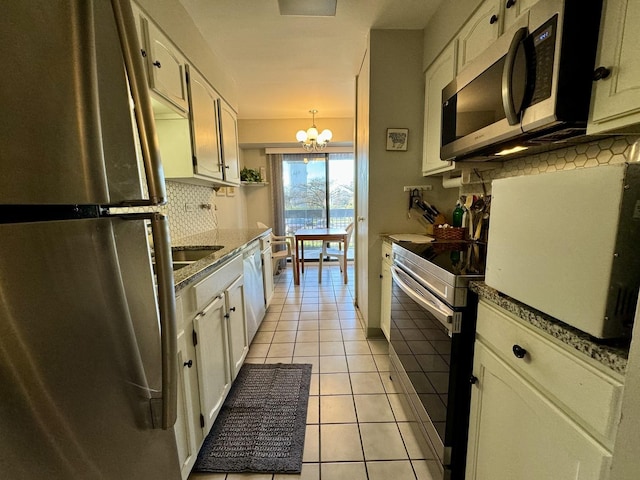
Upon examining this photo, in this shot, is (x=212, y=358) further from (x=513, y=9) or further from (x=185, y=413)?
(x=513, y=9)

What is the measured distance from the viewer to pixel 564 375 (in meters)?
0.63

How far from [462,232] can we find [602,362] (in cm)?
147

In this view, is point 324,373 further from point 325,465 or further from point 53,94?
point 53,94

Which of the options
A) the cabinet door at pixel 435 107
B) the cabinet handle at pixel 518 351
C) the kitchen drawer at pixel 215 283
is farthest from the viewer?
the cabinet door at pixel 435 107

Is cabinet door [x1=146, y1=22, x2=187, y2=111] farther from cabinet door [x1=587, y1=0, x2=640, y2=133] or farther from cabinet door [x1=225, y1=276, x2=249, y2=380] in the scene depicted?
cabinet door [x1=587, y1=0, x2=640, y2=133]

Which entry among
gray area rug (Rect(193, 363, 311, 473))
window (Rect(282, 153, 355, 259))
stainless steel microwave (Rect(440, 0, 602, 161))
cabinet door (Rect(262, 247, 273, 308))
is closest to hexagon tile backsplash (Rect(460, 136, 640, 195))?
stainless steel microwave (Rect(440, 0, 602, 161))

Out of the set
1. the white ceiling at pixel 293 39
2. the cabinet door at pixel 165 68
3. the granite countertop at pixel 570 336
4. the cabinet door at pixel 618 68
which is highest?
the white ceiling at pixel 293 39

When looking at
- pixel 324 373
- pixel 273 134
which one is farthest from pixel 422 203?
pixel 273 134

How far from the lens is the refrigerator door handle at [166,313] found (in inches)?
22.6

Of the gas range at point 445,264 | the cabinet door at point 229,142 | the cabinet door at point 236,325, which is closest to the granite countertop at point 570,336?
the gas range at point 445,264

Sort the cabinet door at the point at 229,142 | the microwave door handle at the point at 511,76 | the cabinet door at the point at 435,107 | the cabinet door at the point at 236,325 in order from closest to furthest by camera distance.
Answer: the microwave door handle at the point at 511,76
the cabinet door at the point at 236,325
the cabinet door at the point at 435,107
the cabinet door at the point at 229,142

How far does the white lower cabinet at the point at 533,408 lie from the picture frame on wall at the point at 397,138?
168 centimetres

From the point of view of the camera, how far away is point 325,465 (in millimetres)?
1322

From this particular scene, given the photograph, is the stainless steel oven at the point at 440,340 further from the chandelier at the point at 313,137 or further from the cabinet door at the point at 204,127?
the chandelier at the point at 313,137
